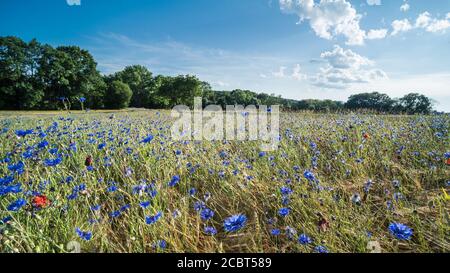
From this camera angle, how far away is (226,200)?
237cm

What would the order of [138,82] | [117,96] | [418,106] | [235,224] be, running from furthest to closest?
1. [138,82]
2. [117,96]
3. [418,106]
4. [235,224]

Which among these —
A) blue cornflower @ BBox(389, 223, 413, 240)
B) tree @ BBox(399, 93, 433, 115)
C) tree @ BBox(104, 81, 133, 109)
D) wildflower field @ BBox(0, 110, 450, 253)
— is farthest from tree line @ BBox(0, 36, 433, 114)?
blue cornflower @ BBox(389, 223, 413, 240)

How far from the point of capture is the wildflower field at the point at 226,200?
5.21 feet

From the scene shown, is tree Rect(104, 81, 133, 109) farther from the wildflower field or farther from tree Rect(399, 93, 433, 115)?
the wildflower field

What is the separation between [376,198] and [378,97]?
39072mm

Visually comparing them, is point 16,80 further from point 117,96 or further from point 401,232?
point 401,232

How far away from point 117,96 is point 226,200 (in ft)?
156

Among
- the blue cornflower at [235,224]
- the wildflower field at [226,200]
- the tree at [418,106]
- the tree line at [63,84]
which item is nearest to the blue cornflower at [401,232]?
the wildflower field at [226,200]

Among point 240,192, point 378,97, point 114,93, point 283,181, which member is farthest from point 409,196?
point 114,93

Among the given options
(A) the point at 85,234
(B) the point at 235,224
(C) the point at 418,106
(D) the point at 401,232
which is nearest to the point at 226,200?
(B) the point at 235,224

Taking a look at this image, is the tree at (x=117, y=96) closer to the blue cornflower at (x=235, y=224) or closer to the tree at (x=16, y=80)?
the tree at (x=16, y=80)

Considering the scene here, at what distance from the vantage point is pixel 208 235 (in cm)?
185

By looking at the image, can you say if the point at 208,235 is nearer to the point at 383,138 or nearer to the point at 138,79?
the point at 383,138
